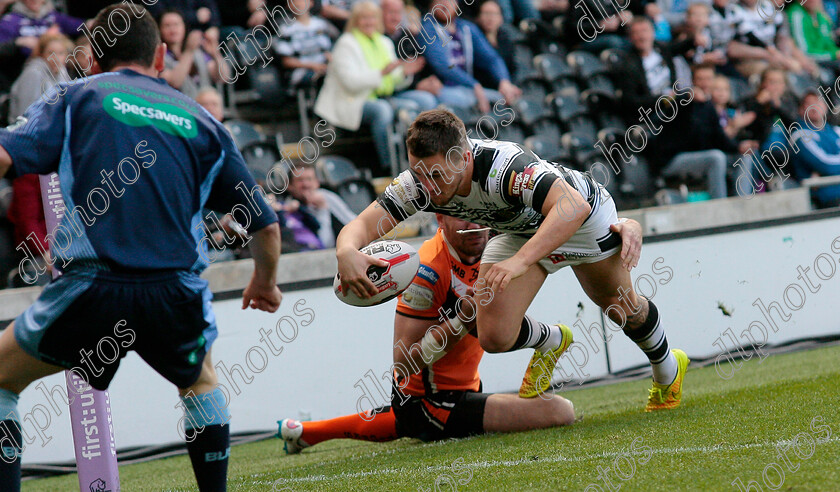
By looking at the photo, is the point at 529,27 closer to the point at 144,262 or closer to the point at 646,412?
the point at 646,412

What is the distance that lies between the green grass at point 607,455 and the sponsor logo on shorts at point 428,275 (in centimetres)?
97

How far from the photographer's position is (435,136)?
14.0ft

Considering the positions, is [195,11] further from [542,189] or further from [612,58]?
[542,189]

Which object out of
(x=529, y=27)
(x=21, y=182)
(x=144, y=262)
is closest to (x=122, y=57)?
(x=144, y=262)

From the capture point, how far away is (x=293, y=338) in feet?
22.7

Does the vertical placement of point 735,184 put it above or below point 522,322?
below

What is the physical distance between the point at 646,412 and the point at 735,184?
20.8 feet

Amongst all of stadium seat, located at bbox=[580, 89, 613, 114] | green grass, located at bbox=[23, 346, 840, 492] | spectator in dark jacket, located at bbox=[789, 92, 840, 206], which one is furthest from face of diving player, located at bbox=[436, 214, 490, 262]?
spectator in dark jacket, located at bbox=[789, 92, 840, 206]

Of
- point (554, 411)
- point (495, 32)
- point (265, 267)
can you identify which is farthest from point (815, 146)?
point (265, 267)

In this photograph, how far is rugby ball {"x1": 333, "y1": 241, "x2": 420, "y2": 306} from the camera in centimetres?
432

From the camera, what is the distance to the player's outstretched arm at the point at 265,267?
339cm

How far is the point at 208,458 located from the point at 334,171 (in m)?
6.51

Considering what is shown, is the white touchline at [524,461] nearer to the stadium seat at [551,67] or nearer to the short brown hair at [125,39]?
the short brown hair at [125,39]

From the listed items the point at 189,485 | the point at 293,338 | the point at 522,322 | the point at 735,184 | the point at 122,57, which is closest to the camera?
the point at 122,57
